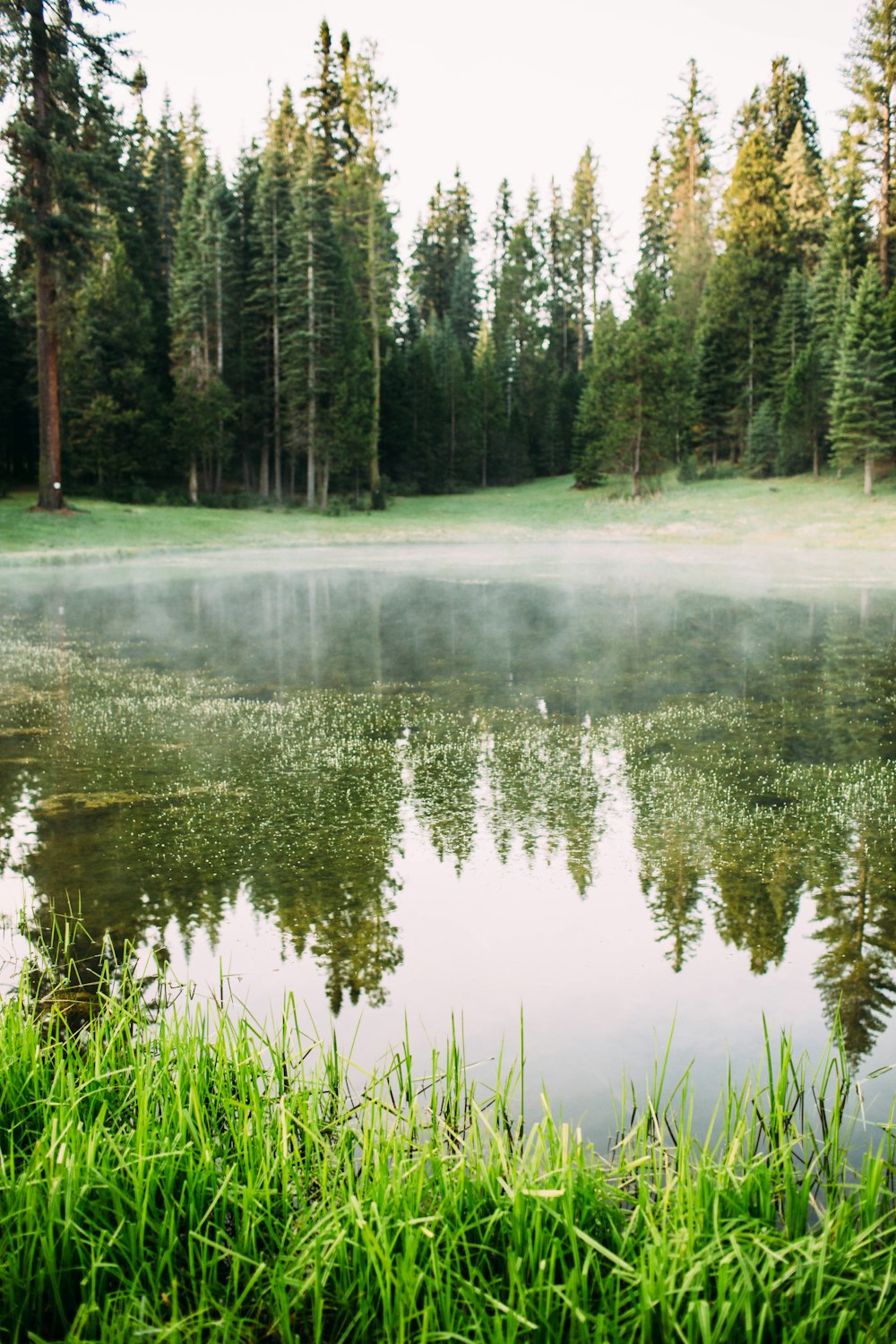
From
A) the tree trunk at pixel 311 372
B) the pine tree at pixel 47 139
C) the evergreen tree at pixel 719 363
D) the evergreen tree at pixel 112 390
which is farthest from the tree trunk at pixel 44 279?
the evergreen tree at pixel 719 363

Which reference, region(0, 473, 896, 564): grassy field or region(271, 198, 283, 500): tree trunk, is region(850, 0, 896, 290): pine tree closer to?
region(0, 473, 896, 564): grassy field

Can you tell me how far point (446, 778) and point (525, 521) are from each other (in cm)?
3653

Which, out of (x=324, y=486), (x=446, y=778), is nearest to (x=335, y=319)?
(x=324, y=486)

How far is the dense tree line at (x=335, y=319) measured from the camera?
31.7 m

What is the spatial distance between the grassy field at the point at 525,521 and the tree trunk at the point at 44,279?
1543 millimetres

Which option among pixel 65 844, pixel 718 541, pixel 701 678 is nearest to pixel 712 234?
pixel 718 541

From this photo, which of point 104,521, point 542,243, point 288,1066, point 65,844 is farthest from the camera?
point 542,243

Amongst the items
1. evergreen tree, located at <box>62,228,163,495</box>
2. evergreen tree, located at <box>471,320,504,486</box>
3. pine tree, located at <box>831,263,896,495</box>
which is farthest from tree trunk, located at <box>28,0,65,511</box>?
evergreen tree, located at <box>471,320,504,486</box>

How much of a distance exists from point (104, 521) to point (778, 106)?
153ft

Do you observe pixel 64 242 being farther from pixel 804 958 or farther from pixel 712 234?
pixel 712 234

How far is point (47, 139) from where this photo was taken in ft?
98.5

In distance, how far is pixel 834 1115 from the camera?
269 cm

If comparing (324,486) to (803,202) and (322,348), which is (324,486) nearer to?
(322,348)

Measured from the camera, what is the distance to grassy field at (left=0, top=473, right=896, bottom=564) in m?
30.0
